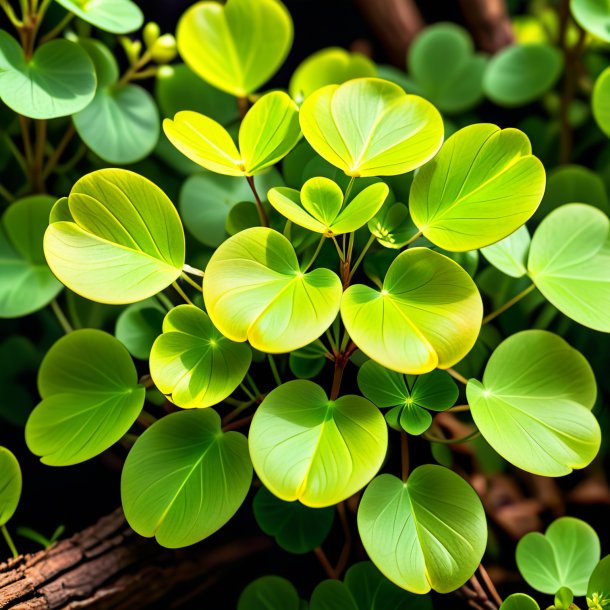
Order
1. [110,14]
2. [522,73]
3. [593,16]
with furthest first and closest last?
[522,73], [593,16], [110,14]

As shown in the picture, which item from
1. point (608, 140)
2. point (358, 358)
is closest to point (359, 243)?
point (358, 358)

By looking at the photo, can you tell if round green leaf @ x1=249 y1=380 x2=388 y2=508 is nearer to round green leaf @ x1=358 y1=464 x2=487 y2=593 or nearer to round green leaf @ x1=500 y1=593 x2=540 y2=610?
round green leaf @ x1=358 y1=464 x2=487 y2=593

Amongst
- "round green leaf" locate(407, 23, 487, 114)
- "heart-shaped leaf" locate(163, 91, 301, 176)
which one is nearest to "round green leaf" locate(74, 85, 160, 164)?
"heart-shaped leaf" locate(163, 91, 301, 176)

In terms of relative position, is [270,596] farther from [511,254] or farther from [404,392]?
[511,254]

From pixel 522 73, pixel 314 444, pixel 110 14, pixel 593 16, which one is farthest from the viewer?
pixel 522 73

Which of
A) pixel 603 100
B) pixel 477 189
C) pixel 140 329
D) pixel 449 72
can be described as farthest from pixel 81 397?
pixel 449 72

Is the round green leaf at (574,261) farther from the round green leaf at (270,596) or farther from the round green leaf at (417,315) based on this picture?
the round green leaf at (270,596)
